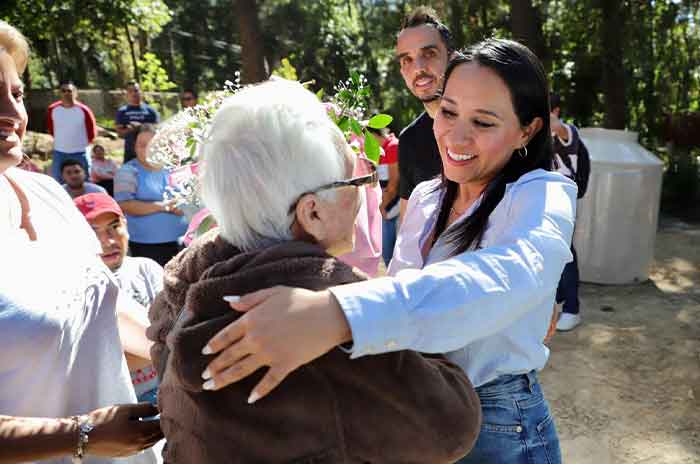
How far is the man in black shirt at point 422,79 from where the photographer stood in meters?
3.41

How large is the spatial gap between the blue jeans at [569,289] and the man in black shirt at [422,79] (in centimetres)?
223

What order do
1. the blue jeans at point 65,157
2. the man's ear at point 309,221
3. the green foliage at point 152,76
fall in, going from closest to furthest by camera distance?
the man's ear at point 309,221
the blue jeans at point 65,157
the green foliage at point 152,76

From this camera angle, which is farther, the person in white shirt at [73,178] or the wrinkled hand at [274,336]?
the person in white shirt at [73,178]

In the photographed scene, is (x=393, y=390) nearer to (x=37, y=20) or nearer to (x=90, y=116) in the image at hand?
(x=90, y=116)

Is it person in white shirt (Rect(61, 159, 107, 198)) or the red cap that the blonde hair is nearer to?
the red cap

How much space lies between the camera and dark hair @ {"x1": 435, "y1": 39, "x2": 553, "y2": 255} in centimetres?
157

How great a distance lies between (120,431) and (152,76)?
19488mm

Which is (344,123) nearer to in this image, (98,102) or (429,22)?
(429,22)

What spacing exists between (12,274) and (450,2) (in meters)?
13.2

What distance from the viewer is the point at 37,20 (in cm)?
1423

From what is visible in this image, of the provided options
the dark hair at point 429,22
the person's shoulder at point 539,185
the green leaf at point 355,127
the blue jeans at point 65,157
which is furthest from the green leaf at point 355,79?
the blue jeans at point 65,157

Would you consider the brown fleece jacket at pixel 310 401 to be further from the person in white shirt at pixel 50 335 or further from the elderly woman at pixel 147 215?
the elderly woman at pixel 147 215

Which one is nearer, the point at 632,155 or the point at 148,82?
the point at 632,155

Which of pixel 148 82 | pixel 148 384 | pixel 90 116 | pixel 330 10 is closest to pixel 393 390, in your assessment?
pixel 148 384
